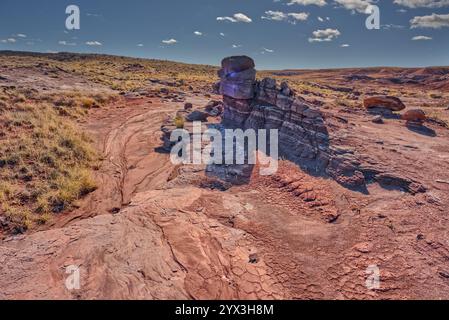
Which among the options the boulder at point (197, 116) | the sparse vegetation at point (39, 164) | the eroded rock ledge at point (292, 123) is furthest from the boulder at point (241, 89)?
the sparse vegetation at point (39, 164)

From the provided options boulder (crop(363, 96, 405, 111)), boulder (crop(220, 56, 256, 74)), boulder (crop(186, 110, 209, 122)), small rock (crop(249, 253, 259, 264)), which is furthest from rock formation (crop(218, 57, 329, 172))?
boulder (crop(363, 96, 405, 111))

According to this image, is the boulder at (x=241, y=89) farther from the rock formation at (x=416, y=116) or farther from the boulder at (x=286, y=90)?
the rock formation at (x=416, y=116)

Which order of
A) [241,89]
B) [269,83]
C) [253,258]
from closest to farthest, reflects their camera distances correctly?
[253,258]
[269,83]
[241,89]

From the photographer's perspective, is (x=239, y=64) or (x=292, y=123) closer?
(x=292, y=123)

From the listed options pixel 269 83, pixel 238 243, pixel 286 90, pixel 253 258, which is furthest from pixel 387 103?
pixel 253 258

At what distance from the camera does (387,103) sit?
23562 millimetres

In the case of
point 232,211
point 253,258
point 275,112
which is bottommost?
point 253,258

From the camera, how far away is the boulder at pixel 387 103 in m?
23.3

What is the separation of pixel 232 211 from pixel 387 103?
66.7 feet

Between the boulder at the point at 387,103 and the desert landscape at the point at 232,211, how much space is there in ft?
20.3

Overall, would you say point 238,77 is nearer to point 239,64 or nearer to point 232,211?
point 239,64

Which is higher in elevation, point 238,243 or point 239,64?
point 239,64

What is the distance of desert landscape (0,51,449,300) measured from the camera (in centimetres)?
648

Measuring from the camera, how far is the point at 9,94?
859 inches
